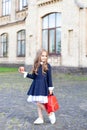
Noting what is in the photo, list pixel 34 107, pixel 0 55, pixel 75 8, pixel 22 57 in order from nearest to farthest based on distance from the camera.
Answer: pixel 34 107, pixel 75 8, pixel 22 57, pixel 0 55

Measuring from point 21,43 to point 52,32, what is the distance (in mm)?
8001

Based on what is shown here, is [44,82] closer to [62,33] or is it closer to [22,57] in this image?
[62,33]

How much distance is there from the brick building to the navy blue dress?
16413mm

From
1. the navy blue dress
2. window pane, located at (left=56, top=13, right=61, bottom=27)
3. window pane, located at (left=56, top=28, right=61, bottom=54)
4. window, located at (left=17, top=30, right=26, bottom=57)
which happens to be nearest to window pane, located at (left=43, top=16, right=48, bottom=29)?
window pane, located at (left=56, top=13, right=61, bottom=27)

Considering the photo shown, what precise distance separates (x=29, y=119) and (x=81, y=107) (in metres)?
2.06

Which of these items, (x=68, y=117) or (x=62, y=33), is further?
(x=62, y=33)

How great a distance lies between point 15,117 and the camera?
25.8 feet

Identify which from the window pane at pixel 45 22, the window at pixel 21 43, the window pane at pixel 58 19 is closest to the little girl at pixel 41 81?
the window pane at pixel 58 19

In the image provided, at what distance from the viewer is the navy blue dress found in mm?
7051

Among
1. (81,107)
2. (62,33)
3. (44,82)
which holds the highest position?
(62,33)

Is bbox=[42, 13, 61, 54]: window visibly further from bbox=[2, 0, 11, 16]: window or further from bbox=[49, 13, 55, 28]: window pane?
bbox=[2, 0, 11, 16]: window

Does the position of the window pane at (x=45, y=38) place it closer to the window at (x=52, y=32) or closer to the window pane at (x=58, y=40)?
the window at (x=52, y=32)

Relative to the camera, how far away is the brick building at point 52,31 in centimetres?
2388

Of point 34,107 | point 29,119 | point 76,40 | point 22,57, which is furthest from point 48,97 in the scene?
point 22,57
